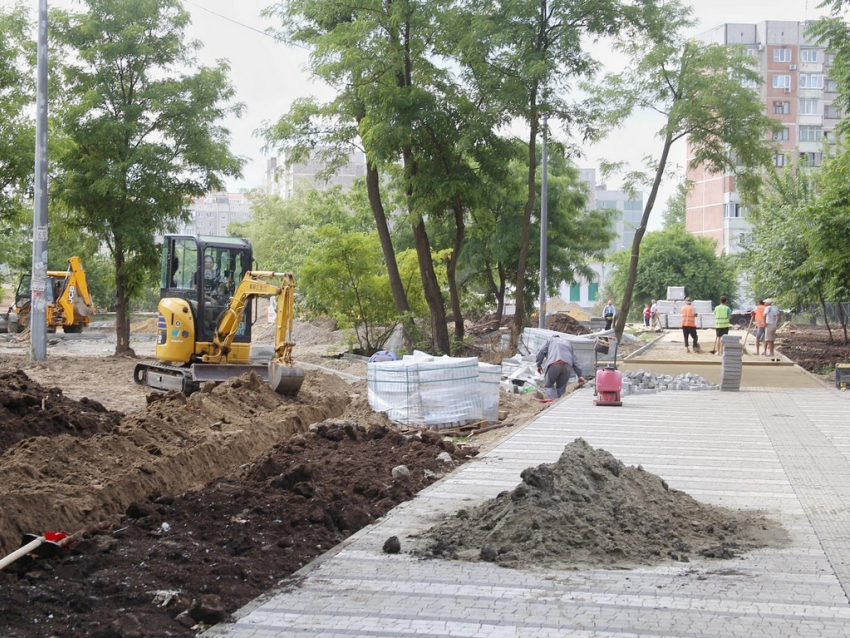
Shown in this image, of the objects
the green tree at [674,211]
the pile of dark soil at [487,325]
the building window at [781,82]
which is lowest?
the pile of dark soil at [487,325]

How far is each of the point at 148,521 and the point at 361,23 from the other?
782 inches

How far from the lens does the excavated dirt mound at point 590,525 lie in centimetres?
737

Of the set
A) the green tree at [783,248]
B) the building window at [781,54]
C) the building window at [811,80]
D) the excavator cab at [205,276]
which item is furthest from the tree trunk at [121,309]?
the building window at [811,80]

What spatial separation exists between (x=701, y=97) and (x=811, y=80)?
75603 millimetres

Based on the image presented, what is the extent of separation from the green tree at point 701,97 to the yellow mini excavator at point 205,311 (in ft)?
54.5

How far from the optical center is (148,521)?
7934 mm

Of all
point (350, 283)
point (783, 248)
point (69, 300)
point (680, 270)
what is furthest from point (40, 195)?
point (680, 270)

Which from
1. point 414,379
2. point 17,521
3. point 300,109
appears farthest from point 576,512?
point 300,109

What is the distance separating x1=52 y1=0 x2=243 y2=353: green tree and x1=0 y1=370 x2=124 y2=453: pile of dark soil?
13529 mm

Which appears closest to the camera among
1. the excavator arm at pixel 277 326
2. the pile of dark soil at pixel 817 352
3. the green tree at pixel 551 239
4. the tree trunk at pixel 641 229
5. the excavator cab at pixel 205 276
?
the excavator arm at pixel 277 326

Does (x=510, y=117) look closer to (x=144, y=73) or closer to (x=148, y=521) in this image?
(x=144, y=73)

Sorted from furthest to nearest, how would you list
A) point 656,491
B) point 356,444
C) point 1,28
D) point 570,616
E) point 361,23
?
point 361,23 → point 1,28 → point 356,444 → point 656,491 → point 570,616

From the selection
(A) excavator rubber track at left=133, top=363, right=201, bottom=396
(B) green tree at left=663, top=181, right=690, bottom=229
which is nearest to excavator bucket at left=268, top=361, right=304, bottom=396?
(A) excavator rubber track at left=133, top=363, right=201, bottom=396

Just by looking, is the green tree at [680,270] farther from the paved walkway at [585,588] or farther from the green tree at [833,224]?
the paved walkway at [585,588]
